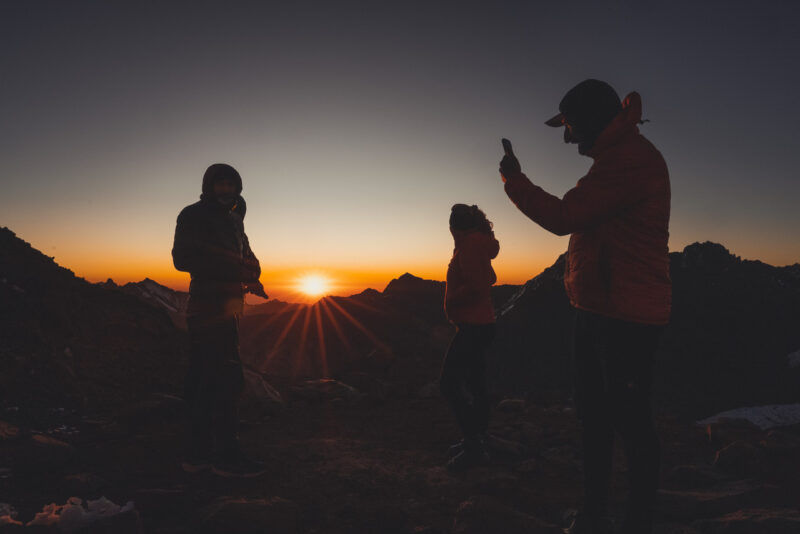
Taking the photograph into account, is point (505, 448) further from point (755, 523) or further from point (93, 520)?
point (93, 520)

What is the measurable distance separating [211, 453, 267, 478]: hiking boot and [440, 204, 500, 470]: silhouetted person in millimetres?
1673

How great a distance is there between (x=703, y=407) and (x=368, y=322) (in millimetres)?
9359

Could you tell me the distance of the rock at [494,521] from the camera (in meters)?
2.38

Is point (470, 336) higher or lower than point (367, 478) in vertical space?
higher

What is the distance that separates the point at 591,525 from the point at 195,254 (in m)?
3.25

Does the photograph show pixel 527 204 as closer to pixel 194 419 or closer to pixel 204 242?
pixel 204 242

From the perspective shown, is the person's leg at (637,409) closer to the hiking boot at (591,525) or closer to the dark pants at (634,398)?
the dark pants at (634,398)

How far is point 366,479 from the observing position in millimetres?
3365

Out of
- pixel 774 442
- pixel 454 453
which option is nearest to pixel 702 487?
pixel 774 442

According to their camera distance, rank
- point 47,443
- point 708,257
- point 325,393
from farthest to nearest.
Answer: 1. point 708,257
2. point 325,393
3. point 47,443

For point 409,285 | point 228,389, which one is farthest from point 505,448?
point 409,285

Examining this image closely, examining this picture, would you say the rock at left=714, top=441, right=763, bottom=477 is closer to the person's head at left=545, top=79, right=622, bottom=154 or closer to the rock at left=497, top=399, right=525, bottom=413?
the rock at left=497, top=399, right=525, bottom=413

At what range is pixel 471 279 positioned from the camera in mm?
3674

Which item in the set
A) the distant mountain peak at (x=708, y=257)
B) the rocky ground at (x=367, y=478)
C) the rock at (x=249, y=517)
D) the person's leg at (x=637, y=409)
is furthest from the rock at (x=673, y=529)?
the distant mountain peak at (x=708, y=257)
